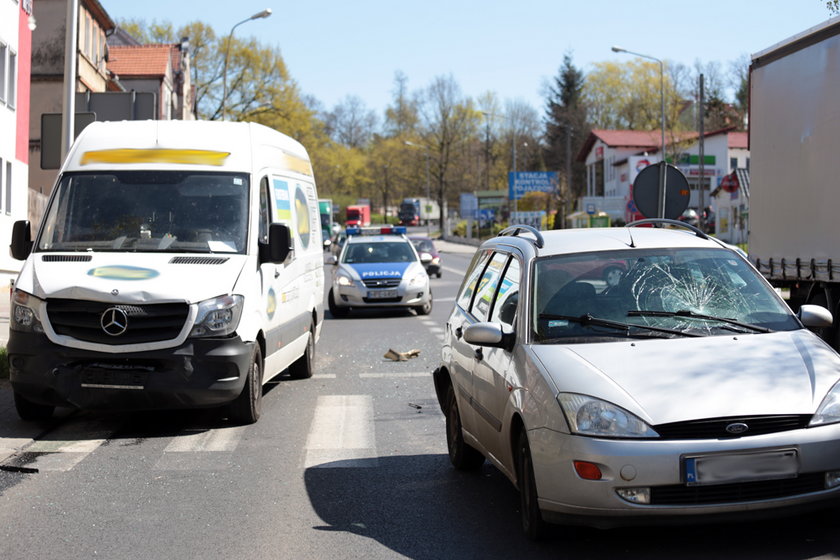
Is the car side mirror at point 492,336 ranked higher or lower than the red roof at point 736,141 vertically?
lower

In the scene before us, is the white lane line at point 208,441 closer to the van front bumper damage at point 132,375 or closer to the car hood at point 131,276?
the van front bumper damage at point 132,375

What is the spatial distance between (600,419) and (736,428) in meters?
0.60

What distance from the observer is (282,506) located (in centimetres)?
661

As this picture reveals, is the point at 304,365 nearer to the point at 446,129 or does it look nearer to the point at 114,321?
the point at 114,321

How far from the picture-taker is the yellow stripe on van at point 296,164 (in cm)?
1203

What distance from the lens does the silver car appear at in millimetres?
5105

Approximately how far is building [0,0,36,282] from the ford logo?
84.5 feet

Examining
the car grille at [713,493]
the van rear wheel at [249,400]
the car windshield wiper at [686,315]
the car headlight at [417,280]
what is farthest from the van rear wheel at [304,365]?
the car headlight at [417,280]

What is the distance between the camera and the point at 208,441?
348 inches

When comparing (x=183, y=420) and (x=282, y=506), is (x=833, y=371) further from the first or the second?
(x=183, y=420)

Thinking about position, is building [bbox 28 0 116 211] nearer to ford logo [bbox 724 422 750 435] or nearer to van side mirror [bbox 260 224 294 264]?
van side mirror [bbox 260 224 294 264]

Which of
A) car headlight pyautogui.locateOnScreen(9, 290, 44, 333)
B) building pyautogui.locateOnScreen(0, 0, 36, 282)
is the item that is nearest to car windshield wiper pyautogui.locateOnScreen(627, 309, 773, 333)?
car headlight pyautogui.locateOnScreen(9, 290, 44, 333)

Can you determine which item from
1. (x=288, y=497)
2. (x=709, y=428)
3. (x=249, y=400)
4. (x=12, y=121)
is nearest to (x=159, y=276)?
(x=249, y=400)

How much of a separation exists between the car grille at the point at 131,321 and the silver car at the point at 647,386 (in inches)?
117
